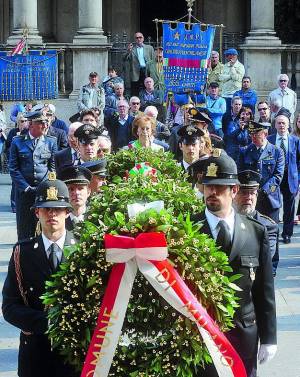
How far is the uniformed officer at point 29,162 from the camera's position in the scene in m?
12.6

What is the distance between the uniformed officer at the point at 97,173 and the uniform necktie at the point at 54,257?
2800 millimetres

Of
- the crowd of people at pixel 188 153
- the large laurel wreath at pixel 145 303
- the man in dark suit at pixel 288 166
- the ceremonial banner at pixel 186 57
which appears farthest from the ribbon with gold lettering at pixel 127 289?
the ceremonial banner at pixel 186 57

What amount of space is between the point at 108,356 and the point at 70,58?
21539 mm

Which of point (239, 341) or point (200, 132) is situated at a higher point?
point (200, 132)

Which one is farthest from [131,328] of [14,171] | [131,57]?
[131,57]

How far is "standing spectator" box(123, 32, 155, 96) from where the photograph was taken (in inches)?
986

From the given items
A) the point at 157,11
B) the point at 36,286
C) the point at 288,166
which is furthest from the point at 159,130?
the point at 157,11

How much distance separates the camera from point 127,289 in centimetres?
566

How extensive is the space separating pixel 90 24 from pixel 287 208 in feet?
39.2

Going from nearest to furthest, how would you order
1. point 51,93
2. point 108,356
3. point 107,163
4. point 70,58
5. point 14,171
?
point 108,356 → point 107,163 → point 14,171 → point 51,93 → point 70,58

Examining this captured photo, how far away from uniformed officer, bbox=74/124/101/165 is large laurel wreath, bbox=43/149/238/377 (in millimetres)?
4897

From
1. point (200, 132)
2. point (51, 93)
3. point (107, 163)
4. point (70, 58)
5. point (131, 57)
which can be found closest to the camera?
point (107, 163)

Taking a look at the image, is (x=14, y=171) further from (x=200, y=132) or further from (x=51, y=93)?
(x=51, y=93)

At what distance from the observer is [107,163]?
1040cm
